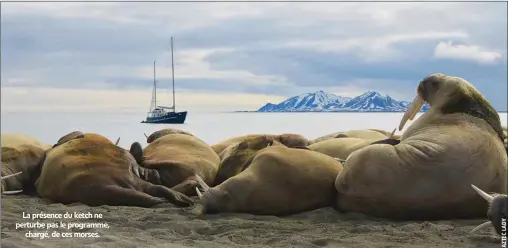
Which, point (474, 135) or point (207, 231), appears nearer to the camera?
point (207, 231)

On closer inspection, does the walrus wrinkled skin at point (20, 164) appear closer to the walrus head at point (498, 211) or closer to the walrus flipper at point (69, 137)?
the walrus flipper at point (69, 137)

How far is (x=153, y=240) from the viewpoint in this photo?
4.43 m

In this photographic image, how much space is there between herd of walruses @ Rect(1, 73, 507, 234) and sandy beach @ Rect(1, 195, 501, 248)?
0.13 m

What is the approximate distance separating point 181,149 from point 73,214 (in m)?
1.86

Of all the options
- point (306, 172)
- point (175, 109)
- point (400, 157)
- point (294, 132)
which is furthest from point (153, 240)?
point (294, 132)

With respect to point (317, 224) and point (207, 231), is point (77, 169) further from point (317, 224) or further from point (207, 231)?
point (317, 224)

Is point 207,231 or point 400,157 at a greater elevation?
point 400,157

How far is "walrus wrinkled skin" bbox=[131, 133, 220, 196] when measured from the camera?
20.8 feet

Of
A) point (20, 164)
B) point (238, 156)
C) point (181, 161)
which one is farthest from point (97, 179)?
point (20, 164)

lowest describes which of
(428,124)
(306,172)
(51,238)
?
(51,238)

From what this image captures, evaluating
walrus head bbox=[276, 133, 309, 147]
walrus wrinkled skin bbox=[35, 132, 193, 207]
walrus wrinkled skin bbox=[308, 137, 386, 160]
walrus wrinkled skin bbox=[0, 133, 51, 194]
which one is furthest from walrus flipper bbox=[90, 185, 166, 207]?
walrus wrinkled skin bbox=[308, 137, 386, 160]

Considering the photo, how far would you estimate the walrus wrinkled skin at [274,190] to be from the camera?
5238mm

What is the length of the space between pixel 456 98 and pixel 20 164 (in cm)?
400
